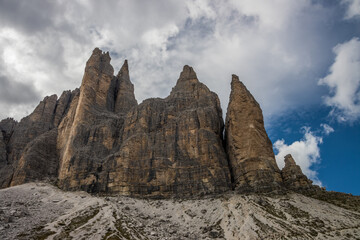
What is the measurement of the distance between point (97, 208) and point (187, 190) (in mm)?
21903

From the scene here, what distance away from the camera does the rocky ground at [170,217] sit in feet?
131

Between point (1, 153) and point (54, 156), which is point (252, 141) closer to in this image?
point (54, 156)

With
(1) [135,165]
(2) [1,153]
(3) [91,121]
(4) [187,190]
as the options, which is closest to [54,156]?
(3) [91,121]

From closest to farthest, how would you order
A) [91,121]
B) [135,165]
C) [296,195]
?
1. [296,195]
2. [135,165]
3. [91,121]

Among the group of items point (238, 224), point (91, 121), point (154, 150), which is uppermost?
point (91, 121)

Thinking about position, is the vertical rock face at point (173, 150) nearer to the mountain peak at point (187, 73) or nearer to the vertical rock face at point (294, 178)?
the mountain peak at point (187, 73)

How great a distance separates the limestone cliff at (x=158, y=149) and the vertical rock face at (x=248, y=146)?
8.6 inches

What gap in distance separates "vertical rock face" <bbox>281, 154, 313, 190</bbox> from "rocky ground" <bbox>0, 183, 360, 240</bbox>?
5.52 metres

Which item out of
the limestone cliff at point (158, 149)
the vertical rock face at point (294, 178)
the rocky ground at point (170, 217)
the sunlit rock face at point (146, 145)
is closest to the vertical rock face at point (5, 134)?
the limestone cliff at point (158, 149)

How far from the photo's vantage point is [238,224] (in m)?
45.0

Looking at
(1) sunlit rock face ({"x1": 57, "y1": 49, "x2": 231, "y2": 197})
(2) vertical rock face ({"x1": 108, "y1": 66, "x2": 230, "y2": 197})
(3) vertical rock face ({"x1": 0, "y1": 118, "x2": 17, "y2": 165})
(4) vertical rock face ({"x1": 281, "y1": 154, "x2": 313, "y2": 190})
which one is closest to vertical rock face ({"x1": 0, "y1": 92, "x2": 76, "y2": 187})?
(3) vertical rock face ({"x1": 0, "y1": 118, "x2": 17, "y2": 165})

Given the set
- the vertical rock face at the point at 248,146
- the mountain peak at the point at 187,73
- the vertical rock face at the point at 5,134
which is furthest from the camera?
the mountain peak at the point at 187,73

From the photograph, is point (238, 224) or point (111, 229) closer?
point (111, 229)

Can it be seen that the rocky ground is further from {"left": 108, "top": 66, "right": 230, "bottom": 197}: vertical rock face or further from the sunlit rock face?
the sunlit rock face
